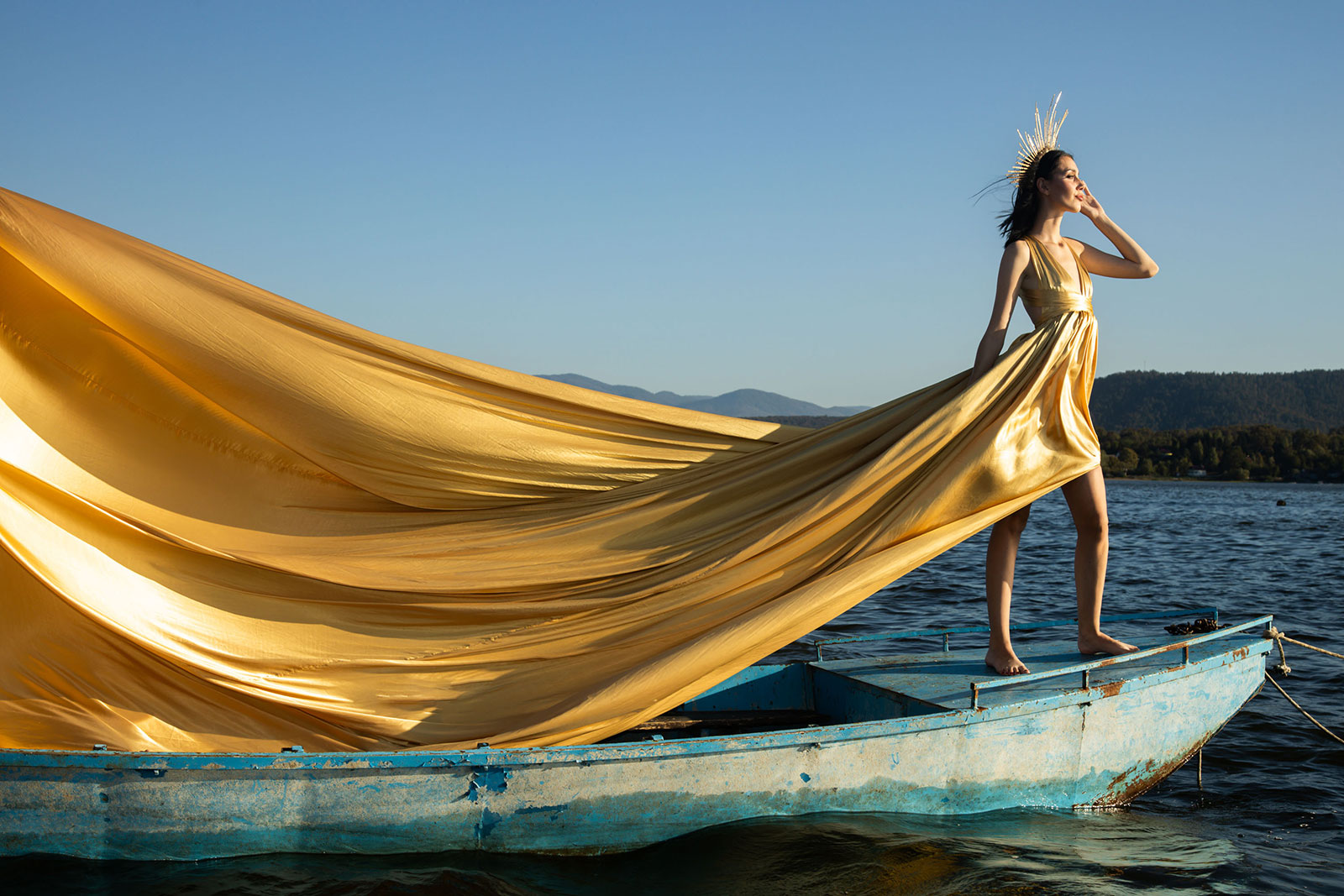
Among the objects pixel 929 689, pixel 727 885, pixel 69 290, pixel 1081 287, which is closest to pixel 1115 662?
pixel 929 689

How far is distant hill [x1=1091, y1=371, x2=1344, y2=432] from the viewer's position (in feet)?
299

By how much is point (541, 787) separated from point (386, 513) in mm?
1739

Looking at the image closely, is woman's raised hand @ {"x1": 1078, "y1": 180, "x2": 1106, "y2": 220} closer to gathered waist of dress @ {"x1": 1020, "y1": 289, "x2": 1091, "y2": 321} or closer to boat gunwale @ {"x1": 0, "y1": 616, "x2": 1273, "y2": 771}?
gathered waist of dress @ {"x1": 1020, "y1": 289, "x2": 1091, "y2": 321}

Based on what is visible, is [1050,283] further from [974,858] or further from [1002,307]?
[974,858]

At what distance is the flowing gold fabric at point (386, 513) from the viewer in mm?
4754

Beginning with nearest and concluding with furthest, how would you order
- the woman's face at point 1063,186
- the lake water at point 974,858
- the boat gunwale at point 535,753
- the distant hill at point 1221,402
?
the boat gunwale at point 535,753, the lake water at point 974,858, the woman's face at point 1063,186, the distant hill at point 1221,402

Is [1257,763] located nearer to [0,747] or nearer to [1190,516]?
[0,747]

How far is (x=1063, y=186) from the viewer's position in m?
5.50

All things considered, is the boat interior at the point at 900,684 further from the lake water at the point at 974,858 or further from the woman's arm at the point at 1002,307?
the woman's arm at the point at 1002,307

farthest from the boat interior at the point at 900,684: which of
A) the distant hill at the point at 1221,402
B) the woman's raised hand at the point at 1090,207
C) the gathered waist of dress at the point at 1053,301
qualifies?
the distant hill at the point at 1221,402

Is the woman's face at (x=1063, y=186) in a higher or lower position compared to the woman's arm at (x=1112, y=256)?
higher

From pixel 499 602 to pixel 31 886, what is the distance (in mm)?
2347

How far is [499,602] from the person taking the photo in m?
5.14

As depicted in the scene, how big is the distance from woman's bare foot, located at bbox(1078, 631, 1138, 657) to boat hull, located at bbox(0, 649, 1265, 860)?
0.40m
